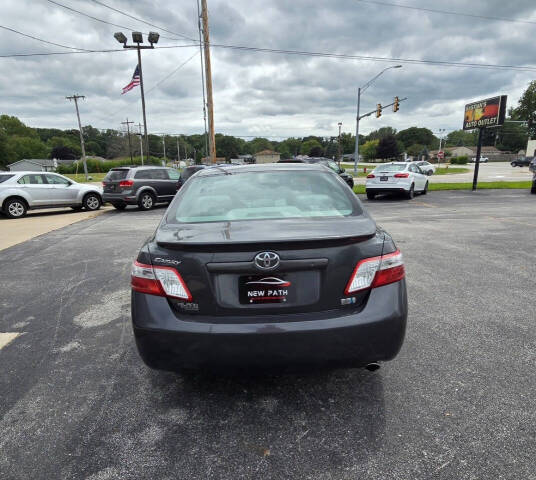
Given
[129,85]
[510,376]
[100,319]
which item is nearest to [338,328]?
[510,376]

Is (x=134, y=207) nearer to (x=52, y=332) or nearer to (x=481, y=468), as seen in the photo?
(x=52, y=332)

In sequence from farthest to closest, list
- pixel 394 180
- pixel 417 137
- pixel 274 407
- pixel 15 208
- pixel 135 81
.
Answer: pixel 417 137, pixel 135 81, pixel 394 180, pixel 15 208, pixel 274 407

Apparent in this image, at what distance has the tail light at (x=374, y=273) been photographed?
2.11 m

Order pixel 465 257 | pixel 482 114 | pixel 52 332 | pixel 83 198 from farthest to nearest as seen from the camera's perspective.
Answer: pixel 482 114
pixel 83 198
pixel 465 257
pixel 52 332

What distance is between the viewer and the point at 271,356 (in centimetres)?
204

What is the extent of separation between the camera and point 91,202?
1472 cm

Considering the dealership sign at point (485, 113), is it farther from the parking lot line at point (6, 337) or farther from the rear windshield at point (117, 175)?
the parking lot line at point (6, 337)

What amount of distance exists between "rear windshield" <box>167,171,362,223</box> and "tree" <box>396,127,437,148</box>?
158 m

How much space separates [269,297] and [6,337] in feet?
9.38

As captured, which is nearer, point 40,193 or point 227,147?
point 40,193

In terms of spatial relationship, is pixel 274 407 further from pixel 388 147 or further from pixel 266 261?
pixel 388 147

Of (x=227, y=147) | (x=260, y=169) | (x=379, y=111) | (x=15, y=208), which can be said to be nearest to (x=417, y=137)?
(x=227, y=147)

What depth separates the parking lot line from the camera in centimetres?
329

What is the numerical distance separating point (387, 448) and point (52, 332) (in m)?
3.13
